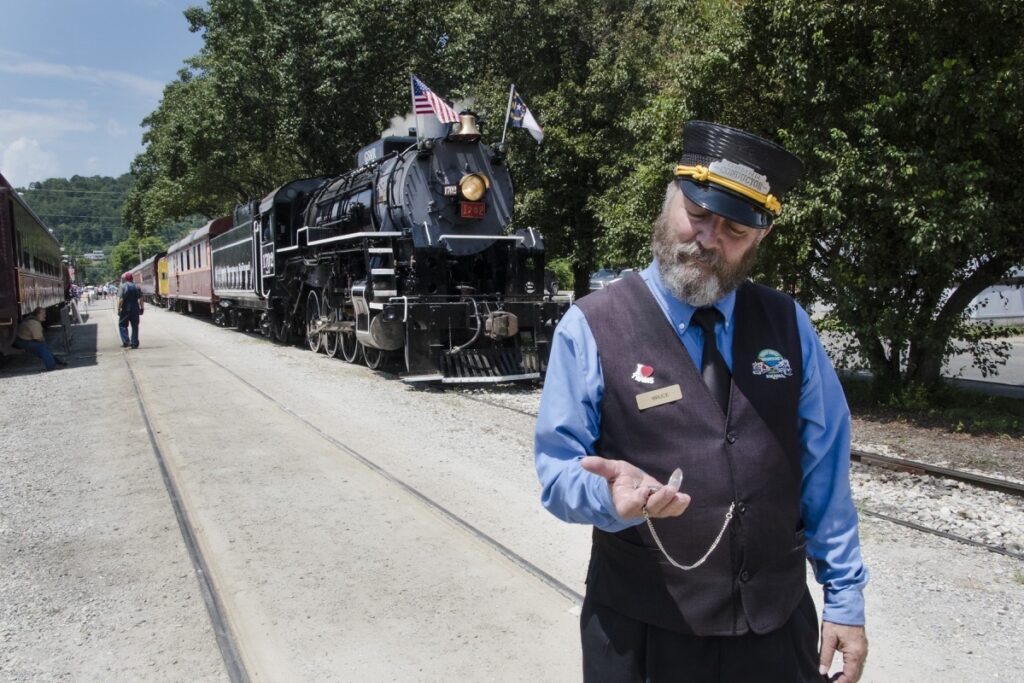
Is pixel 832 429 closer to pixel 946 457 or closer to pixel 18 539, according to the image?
pixel 18 539

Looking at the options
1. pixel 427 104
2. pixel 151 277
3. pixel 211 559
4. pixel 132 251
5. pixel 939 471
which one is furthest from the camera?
pixel 132 251

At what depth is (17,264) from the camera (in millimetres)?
12984

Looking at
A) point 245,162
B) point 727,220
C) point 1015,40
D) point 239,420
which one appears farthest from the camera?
point 245,162

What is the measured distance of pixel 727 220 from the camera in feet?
5.88

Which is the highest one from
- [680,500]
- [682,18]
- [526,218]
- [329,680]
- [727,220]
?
[682,18]

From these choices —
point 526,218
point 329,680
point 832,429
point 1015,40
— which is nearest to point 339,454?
point 329,680

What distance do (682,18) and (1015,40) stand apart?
14.1 ft

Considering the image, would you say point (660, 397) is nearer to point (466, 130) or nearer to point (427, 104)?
point (466, 130)

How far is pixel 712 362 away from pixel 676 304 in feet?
0.55

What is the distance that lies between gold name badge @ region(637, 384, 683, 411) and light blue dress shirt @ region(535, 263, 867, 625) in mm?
104

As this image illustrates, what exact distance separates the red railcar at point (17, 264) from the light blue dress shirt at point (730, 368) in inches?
528

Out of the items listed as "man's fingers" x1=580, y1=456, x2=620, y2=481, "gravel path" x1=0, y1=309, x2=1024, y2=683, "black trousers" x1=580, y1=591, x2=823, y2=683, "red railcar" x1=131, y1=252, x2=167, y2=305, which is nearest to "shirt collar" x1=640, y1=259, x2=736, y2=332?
"man's fingers" x1=580, y1=456, x2=620, y2=481

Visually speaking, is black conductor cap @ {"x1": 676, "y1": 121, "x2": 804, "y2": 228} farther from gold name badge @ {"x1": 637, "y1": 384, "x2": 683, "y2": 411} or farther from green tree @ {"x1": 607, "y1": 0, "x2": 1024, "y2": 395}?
green tree @ {"x1": 607, "y1": 0, "x2": 1024, "y2": 395}

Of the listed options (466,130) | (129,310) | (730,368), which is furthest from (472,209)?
(730,368)
